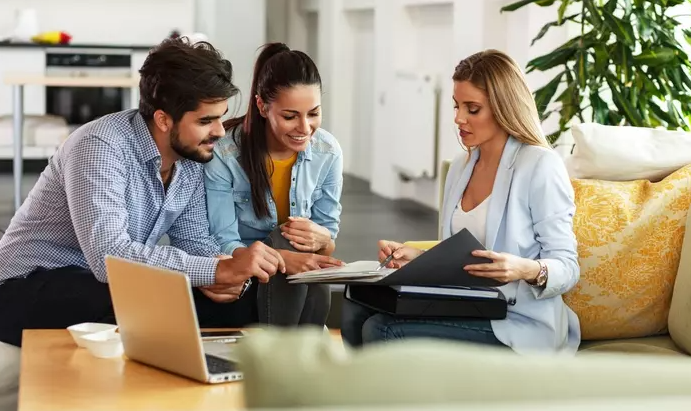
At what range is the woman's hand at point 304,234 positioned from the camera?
8.95 feet

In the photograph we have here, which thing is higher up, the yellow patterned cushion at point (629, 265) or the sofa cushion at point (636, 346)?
the yellow patterned cushion at point (629, 265)

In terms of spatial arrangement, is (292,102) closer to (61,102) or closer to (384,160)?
(384,160)

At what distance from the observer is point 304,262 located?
2625 millimetres

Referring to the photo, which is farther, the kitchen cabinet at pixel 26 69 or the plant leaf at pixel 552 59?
the kitchen cabinet at pixel 26 69

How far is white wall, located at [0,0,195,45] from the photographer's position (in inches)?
375

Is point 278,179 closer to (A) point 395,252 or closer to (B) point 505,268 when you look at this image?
(A) point 395,252

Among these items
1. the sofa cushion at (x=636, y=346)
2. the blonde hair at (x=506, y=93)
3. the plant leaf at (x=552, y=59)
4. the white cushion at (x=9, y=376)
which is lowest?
the white cushion at (x=9, y=376)

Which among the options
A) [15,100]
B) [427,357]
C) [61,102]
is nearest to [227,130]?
[427,357]

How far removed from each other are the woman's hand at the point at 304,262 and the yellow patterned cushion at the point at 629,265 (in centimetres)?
61

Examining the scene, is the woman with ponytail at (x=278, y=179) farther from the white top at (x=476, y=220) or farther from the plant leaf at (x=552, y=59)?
the plant leaf at (x=552, y=59)

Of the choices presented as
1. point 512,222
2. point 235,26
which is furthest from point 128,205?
point 235,26

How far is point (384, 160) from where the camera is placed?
8.50 meters

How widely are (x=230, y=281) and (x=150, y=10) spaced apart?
782 cm

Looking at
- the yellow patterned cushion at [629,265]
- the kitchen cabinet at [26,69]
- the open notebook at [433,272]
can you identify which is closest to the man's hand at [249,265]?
the open notebook at [433,272]
